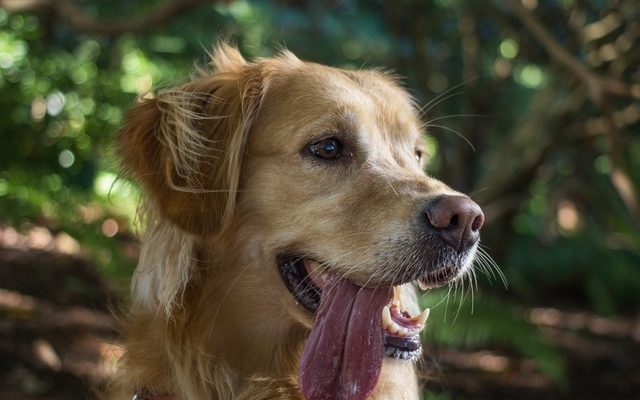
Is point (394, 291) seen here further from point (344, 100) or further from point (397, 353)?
point (344, 100)

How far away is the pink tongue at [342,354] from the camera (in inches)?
117

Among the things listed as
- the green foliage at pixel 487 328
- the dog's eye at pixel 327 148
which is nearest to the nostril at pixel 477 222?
the dog's eye at pixel 327 148

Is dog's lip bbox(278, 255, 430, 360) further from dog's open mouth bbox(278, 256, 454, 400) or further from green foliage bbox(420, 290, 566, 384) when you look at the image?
green foliage bbox(420, 290, 566, 384)

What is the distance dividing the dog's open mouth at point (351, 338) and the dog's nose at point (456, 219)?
15 cm

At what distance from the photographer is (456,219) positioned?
2873mm

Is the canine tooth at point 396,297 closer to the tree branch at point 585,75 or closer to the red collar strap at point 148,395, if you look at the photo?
the red collar strap at point 148,395

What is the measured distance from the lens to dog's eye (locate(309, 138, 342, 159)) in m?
3.24

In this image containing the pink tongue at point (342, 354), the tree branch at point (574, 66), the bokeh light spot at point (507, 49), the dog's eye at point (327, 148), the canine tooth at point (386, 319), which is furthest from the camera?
the bokeh light spot at point (507, 49)

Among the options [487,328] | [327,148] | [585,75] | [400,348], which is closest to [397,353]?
[400,348]

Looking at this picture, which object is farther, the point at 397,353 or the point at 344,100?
the point at 344,100

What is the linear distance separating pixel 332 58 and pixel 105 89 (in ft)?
6.05

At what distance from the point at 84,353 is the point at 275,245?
3.05 m

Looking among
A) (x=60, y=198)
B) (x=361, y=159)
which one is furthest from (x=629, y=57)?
(x=60, y=198)

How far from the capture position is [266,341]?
10.8ft
